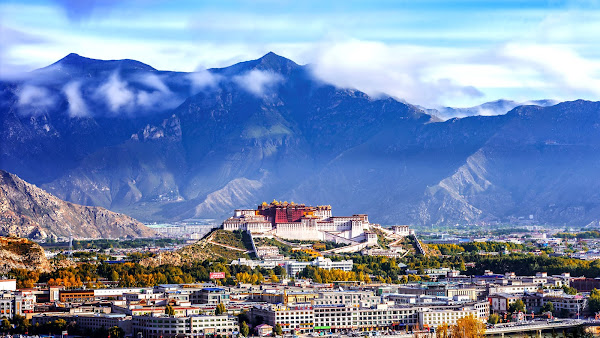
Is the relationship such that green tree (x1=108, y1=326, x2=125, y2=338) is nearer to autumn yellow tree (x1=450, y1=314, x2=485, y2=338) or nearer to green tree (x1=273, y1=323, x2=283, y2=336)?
green tree (x1=273, y1=323, x2=283, y2=336)

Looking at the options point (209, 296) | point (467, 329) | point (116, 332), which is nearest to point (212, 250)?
point (209, 296)

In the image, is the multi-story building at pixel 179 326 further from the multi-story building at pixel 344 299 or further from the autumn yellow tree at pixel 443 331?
the autumn yellow tree at pixel 443 331

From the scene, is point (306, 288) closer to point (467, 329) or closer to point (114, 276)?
point (114, 276)

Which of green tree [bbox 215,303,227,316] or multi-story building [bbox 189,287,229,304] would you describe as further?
multi-story building [bbox 189,287,229,304]

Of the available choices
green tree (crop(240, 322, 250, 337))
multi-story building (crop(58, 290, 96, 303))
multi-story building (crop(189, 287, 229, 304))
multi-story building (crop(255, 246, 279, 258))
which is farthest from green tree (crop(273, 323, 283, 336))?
multi-story building (crop(255, 246, 279, 258))

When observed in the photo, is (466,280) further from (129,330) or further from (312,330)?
(129,330)

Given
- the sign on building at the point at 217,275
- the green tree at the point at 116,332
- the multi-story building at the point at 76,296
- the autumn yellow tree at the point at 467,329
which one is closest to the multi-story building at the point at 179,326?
the green tree at the point at 116,332
